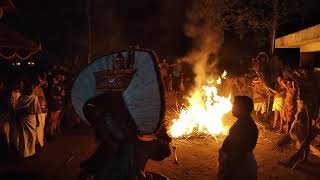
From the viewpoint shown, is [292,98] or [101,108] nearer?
[101,108]

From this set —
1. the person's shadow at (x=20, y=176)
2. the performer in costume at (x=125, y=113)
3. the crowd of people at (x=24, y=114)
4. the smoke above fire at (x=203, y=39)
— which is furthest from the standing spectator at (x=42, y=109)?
the smoke above fire at (x=203, y=39)

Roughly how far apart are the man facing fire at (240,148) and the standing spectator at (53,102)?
7.37 m

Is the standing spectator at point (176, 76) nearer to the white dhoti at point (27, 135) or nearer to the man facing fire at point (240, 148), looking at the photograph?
the white dhoti at point (27, 135)

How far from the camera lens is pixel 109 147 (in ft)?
14.9

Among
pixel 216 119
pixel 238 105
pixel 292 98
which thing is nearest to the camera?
pixel 238 105

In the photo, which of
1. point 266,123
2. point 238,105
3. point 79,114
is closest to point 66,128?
point 266,123

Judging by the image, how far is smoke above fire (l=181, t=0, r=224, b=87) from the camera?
65.2 ft

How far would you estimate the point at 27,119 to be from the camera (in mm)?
9508

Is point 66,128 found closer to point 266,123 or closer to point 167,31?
point 266,123

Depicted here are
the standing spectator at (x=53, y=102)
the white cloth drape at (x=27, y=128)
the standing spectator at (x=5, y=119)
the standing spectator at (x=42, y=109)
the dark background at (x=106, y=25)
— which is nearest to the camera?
the white cloth drape at (x=27, y=128)

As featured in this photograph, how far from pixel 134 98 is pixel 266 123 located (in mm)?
9760

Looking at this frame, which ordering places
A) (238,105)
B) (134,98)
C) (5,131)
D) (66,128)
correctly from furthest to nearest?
(66,128)
(5,131)
(238,105)
(134,98)

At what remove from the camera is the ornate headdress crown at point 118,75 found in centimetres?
432

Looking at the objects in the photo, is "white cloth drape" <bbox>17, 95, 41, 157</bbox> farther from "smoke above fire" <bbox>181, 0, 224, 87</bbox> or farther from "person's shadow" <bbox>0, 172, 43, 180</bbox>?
"smoke above fire" <bbox>181, 0, 224, 87</bbox>
